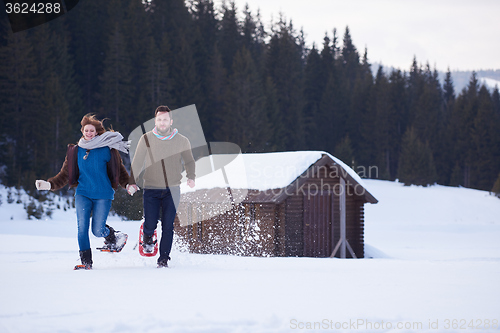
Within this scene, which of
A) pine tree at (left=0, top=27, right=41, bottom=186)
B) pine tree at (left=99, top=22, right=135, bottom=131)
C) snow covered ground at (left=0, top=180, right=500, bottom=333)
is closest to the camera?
snow covered ground at (left=0, top=180, right=500, bottom=333)

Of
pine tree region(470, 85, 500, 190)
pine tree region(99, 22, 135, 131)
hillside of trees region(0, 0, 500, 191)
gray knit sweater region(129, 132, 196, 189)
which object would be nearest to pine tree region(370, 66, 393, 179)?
hillside of trees region(0, 0, 500, 191)

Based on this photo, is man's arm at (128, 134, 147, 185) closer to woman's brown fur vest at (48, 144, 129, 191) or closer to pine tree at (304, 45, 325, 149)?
woman's brown fur vest at (48, 144, 129, 191)

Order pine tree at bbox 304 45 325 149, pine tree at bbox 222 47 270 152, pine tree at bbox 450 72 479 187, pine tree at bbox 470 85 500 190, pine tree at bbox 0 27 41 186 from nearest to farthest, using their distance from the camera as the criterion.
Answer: pine tree at bbox 0 27 41 186 → pine tree at bbox 222 47 270 152 → pine tree at bbox 470 85 500 190 → pine tree at bbox 450 72 479 187 → pine tree at bbox 304 45 325 149

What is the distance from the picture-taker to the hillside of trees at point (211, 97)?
106 feet

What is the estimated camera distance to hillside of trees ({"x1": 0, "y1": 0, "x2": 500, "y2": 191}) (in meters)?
32.4

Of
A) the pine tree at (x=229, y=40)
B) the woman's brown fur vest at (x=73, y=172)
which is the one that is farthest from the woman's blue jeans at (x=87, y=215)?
the pine tree at (x=229, y=40)

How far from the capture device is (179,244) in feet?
53.8

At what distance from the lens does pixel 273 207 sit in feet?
48.2

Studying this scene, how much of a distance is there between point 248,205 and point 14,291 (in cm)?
1039

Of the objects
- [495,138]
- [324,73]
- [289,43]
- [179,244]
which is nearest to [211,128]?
[289,43]

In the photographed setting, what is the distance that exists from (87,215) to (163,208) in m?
0.95

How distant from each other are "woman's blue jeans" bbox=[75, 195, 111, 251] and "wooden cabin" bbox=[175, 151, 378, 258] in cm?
813

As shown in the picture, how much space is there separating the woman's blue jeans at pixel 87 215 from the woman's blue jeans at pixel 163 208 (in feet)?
1.72

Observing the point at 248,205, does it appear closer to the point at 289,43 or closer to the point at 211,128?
the point at 211,128
